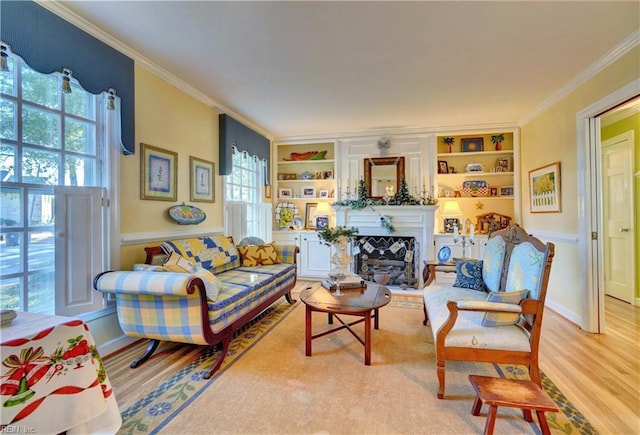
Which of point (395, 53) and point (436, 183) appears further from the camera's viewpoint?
point (436, 183)

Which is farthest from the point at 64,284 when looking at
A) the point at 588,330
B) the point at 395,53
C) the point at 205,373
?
the point at 588,330

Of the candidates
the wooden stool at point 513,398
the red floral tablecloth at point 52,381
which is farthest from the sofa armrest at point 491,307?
the red floral tablecloth at point 52,381

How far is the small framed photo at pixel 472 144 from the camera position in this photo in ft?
→ 15.0

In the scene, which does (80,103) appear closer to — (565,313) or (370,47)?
(370,47)

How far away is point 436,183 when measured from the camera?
460 cm

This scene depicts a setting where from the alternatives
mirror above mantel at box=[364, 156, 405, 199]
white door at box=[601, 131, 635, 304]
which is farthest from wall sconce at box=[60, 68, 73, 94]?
white door at box=[601, 131, 635, 304]

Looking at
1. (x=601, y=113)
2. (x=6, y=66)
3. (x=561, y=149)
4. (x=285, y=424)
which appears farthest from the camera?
(x=561, y=149)

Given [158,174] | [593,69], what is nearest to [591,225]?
[593,69]

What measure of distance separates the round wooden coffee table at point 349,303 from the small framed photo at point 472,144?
10.4 feet

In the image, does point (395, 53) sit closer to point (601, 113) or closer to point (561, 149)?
point (601, 113)

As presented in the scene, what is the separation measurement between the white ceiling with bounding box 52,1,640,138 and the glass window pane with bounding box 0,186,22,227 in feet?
4.29

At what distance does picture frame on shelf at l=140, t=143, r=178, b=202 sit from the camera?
2654 millimetres

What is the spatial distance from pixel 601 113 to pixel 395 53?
204cm

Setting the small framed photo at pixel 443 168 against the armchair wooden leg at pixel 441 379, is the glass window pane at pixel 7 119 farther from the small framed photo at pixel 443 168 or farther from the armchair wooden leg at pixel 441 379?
the small framed photo at pixel 443 168
